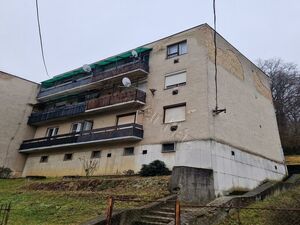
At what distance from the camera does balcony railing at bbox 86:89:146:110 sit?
793 inches

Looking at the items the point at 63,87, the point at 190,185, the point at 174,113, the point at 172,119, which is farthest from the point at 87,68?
the point at 190,185

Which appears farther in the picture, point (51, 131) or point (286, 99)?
point (286, 99)

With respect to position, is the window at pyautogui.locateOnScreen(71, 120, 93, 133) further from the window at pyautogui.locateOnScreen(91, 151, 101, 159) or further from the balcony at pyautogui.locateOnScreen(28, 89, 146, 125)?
the window at pyautogui.locateOnScreen(91, 151, 101, 159)

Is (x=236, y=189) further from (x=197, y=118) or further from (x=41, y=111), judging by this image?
(x=41, y=111)

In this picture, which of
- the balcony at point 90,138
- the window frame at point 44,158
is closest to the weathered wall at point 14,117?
the balcony at point 90,138

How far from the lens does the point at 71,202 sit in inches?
476

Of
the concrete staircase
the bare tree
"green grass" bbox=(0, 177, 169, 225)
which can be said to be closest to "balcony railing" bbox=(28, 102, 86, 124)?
"green grass" bbox=(0, 177, 169, 225)

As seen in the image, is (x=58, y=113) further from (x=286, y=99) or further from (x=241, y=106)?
(x=286, y=99)

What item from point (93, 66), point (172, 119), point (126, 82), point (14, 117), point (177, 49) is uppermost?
point (93, 66)

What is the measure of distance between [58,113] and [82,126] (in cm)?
339

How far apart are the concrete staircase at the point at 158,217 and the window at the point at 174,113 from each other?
28.0 ft

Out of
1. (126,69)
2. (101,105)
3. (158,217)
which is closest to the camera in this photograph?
(158,217)

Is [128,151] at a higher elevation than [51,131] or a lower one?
lower

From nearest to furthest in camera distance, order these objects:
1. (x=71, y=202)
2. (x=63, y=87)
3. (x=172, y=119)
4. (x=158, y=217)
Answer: (x=158, y=217)
(x=71, y=202)
(x=172, y=119)
(x=63, y=87)
